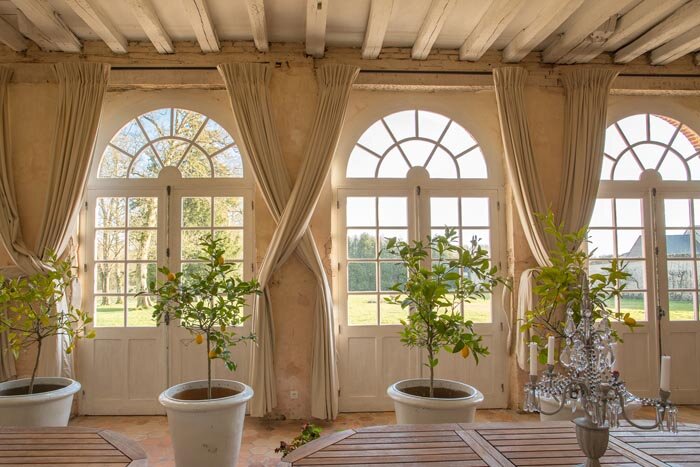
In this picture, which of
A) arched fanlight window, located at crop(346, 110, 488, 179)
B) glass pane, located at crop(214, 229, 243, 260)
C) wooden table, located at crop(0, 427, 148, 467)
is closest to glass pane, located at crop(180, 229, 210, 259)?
glass pane, located at crop(214, 229, 243, 260)

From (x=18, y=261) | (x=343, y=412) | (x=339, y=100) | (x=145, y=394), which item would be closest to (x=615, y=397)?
(x=343, y=412)

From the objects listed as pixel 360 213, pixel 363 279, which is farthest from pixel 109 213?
pixel 363 279

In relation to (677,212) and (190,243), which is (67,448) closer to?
(190,243)

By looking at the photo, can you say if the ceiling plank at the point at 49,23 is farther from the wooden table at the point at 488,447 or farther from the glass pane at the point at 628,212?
the glass pane at the point at 628,212

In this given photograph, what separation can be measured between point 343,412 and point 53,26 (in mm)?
4216

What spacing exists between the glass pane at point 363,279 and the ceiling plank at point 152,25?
8.78 ft

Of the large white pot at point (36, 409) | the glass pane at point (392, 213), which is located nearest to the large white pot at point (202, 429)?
the large white pot at point (36, 409)

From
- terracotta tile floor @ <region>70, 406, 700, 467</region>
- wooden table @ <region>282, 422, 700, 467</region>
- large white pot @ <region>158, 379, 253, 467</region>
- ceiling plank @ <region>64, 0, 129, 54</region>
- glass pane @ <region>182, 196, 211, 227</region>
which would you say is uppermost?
ceiling plank @ <region>64, 0, 129, 54</region>

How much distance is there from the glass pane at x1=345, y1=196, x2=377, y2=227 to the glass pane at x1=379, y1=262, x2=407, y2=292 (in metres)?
0.44

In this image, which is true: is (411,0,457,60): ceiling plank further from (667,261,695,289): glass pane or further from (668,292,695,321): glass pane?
(668,292,695,321): glass pane

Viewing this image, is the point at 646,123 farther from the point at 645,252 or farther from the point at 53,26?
the point at 53,26

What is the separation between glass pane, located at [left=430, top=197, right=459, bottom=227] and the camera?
15.2ft

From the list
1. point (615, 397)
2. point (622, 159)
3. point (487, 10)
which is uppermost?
point (487, 10)

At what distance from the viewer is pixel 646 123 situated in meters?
4.80
